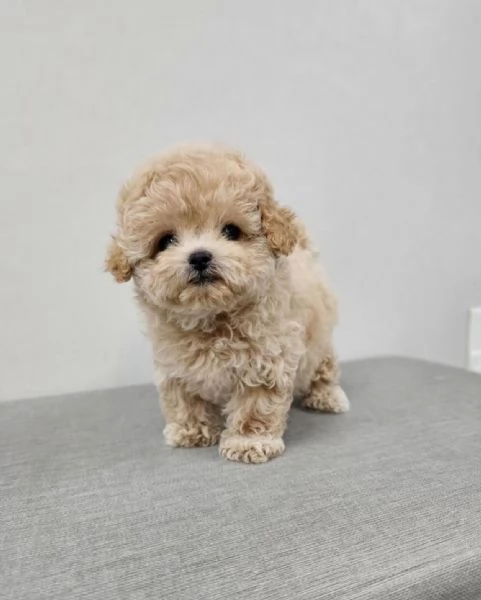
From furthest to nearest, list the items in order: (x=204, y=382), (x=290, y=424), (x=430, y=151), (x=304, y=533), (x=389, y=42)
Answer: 1. (x=430, y=151)
2. (x=389, y=42)
3. (x=290, y=424)
4. (x=204, y=382)
5. (x=304, y=533)

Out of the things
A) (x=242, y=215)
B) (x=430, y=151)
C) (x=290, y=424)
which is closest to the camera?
(x=242, y=215)

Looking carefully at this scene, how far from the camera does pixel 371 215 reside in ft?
5.79

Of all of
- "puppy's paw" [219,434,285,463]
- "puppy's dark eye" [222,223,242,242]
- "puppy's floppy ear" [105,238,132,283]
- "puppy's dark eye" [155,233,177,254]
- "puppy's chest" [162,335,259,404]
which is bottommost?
"puppy's paw" [219,434,285,463]

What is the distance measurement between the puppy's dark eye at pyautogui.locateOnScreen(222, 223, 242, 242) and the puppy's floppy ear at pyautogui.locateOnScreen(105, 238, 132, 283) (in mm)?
172

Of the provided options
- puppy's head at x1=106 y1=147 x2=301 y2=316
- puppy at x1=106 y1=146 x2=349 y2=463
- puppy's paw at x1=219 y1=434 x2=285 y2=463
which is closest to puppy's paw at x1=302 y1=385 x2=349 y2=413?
puppy at x1=106 y1=146 x2=349 y2=463

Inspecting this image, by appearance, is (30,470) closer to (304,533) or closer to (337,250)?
(304,533)

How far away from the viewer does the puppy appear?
2.84 feet

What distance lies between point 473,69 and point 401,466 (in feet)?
4.92

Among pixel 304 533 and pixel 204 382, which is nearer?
pixel 304 533

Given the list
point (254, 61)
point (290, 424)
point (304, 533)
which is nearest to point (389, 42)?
point (254, 61)

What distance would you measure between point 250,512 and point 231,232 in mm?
433

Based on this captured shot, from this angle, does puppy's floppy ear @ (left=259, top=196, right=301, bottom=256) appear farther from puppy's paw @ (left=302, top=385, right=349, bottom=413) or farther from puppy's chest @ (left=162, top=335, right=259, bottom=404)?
puppy's paw @ (left=302, top=385, right=349, bottom=413)

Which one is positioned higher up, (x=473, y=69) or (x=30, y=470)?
(x=473, y=69)

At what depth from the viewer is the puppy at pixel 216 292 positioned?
866 mm
